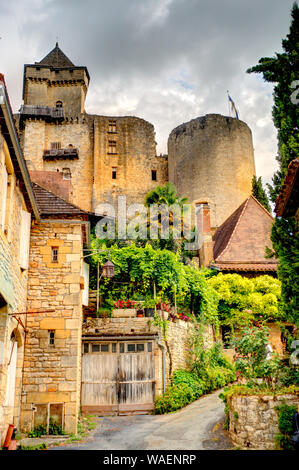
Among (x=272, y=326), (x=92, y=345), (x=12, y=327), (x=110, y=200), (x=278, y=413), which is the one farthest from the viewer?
(x=110, y=200)

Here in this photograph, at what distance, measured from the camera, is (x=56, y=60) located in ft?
152

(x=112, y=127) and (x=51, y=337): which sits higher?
(x=112, y=127)

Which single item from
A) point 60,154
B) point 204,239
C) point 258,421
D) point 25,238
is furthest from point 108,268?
point 60,154

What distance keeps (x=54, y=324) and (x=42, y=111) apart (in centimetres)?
3258

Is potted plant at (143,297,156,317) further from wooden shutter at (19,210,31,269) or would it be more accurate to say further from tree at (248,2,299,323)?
tree at (248,2,299,323)

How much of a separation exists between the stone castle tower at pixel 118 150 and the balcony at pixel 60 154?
0.08 metres

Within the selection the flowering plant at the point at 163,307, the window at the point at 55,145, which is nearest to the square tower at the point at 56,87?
the window at the point at 55,145

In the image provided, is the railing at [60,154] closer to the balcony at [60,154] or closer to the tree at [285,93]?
the balcony at [60,154]

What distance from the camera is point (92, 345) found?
47.0 ft

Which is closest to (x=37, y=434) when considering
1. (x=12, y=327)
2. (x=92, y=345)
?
(x=12, y=327)

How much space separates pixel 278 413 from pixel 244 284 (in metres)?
10.9

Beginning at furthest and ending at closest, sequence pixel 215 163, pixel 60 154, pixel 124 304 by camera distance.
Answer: pixel 60 154 → pixel 215 163 → pixel 124 304

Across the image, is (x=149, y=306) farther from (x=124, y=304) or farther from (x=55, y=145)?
(x=55, y=145)

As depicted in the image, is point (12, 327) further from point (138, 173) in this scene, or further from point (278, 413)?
point (138, 173)
